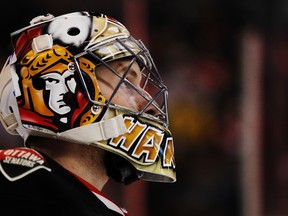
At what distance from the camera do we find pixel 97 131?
2.69 m

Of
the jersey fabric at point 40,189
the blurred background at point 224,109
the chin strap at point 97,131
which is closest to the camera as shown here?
the jersey fabric at point 40,189

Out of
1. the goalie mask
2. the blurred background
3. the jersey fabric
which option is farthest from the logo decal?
the blurred background

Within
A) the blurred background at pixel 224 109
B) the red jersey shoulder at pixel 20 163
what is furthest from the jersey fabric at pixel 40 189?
the blurred background at pixel 224 109

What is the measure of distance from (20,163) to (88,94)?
12.9 inches

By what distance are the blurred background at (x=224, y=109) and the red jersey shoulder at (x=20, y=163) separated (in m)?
3.74

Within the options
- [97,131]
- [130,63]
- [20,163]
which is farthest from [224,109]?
[20,163]

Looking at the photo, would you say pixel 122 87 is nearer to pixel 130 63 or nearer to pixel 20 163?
pixel 130 63

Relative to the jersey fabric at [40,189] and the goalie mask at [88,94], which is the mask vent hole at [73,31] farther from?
the jersey fabric at [40,189]

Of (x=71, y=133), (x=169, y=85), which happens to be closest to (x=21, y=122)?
(x=71, y=133)

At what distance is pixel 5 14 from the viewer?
21.1 feet

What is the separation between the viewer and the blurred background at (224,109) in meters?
6.31

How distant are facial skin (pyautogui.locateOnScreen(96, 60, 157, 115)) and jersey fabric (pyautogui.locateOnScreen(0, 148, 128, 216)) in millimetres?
320

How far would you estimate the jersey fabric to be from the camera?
239cm

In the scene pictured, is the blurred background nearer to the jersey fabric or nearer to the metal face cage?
the metal face cage
